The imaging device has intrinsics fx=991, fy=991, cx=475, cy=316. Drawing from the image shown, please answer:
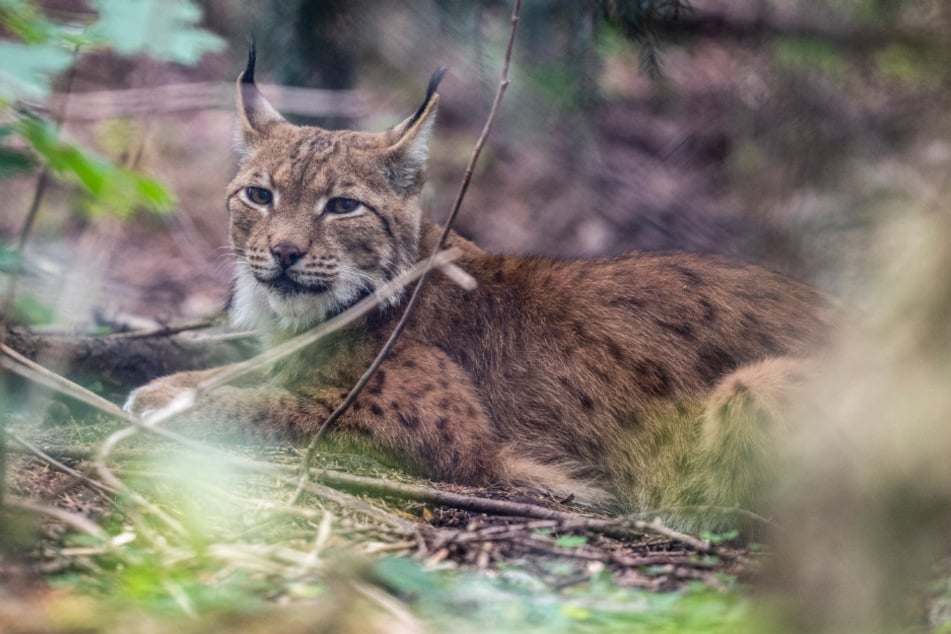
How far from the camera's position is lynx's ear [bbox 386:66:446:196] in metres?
5.07

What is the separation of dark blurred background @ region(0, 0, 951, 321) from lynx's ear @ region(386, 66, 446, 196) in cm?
94

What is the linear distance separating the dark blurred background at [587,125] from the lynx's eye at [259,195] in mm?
314

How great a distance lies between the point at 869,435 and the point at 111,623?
1.66 m

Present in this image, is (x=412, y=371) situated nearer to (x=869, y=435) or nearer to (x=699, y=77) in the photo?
(x=869, y=435)

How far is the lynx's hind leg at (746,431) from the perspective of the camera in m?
4.08

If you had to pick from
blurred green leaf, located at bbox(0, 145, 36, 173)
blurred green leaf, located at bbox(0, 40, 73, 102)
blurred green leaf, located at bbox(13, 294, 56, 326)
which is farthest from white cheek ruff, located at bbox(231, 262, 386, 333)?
blurred green leaf, located at bbox(0, 40, 73, 102)

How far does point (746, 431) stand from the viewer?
4180mm

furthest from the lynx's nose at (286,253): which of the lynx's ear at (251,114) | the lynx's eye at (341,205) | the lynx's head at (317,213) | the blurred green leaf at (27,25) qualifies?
the blurred green leaf at (27,25)

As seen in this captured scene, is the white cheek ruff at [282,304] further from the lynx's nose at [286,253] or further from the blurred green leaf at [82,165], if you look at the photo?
the blurred green leaf at [82,165]

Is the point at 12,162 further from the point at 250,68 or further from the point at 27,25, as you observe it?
the point at 250,68

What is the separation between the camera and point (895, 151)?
7977mm

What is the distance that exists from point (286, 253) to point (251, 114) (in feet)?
3.57

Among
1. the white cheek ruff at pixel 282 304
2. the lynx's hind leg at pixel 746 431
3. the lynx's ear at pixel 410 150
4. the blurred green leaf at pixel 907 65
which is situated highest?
the blurred green leaf at pixel 907 65

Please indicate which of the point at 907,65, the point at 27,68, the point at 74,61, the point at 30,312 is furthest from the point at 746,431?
the point at 907,65
